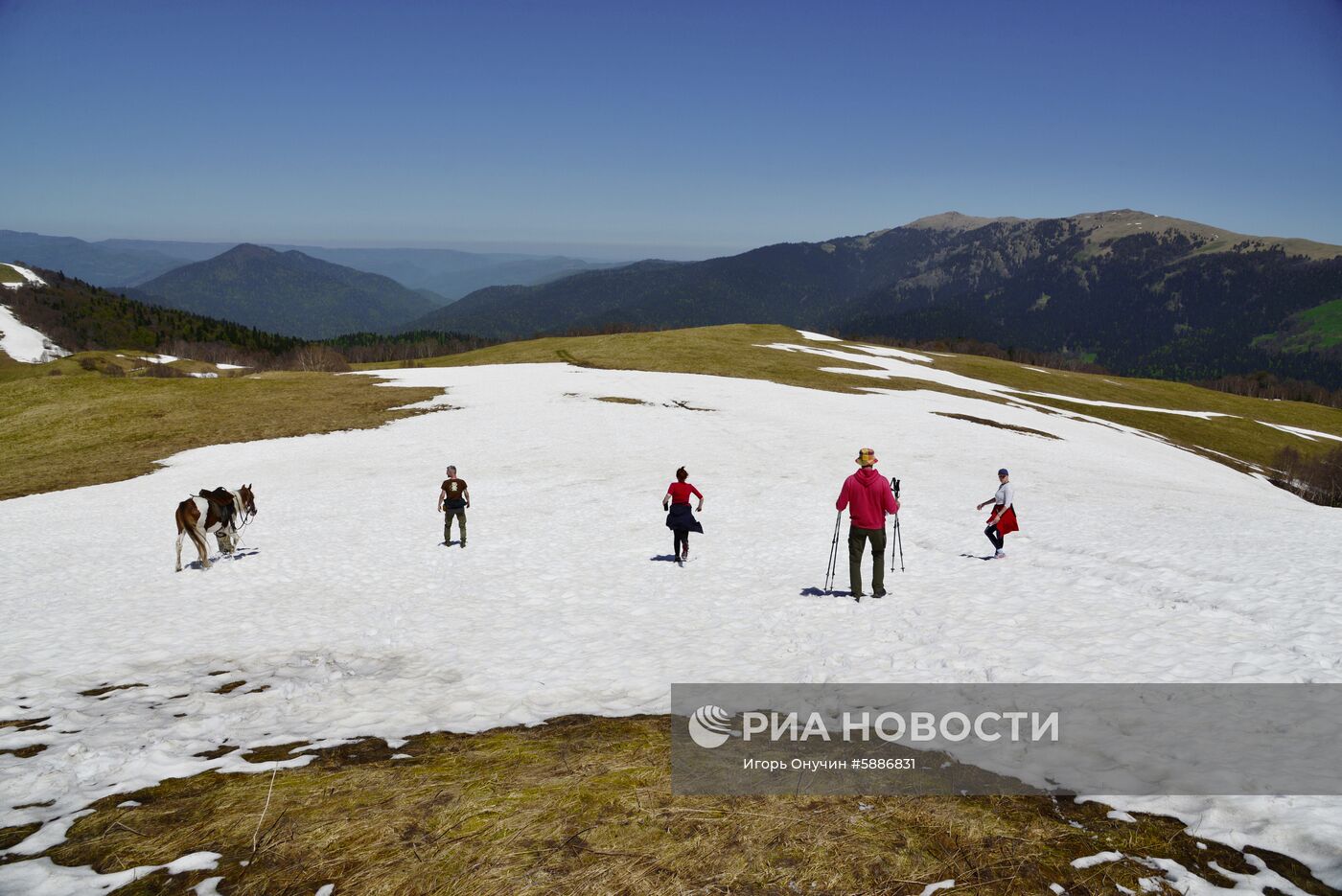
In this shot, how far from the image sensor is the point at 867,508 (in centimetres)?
1562

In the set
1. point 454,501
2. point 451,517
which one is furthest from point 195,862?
point 451,517

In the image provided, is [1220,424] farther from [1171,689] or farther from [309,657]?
[309,657]

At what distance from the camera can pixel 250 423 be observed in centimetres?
4731

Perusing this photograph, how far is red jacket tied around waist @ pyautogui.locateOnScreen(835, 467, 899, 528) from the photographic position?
1550cm

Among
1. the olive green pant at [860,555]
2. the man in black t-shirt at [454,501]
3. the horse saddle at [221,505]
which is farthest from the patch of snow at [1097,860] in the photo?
the horse saddle at [221,505]

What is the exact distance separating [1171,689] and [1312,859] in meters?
4.62

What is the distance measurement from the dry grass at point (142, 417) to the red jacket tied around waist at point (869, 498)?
40210mm

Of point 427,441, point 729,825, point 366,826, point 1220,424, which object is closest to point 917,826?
point 729,825

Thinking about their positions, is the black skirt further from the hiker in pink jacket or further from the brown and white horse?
the brown and white horse

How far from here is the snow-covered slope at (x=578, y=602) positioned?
1063 cm

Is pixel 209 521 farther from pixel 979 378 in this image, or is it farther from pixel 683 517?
pixel 979 378

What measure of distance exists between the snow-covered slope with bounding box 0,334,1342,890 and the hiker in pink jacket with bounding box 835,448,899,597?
1.10 m

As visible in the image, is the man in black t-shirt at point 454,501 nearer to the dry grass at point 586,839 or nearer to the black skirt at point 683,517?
the black skirt at point 683,517

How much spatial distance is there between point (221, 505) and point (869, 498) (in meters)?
22.0
